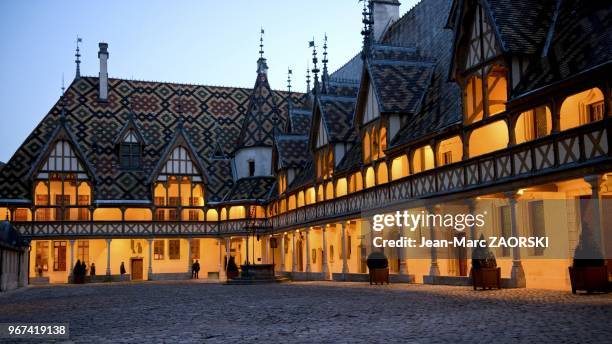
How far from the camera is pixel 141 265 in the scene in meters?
52.4

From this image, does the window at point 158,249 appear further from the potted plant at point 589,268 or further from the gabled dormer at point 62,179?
the potted plant at point 589,268

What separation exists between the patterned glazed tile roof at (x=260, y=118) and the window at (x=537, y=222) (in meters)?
A: 32.6

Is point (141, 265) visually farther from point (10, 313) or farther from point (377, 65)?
point (10, 313)

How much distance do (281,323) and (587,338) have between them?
16.9 feet

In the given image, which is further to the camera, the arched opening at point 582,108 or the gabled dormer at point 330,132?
the gabled dormer at point 330,132

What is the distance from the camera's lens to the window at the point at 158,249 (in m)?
52.5

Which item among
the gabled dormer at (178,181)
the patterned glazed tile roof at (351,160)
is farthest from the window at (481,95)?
the gabled dormer at (178,181)

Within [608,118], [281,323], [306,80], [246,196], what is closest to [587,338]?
[281,323]

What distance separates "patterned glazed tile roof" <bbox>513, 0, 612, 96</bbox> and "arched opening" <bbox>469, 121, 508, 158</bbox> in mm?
3251

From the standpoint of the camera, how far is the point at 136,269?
52.2 metres

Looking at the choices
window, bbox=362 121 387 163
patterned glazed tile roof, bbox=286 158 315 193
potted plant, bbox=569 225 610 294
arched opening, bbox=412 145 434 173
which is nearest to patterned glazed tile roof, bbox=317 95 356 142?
patterned glazed tile roof, bbox=286 158 315 193

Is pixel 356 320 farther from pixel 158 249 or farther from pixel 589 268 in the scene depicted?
pixel 158 249

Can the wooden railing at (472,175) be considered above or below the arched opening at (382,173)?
below

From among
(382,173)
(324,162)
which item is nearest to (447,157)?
(382,173)
